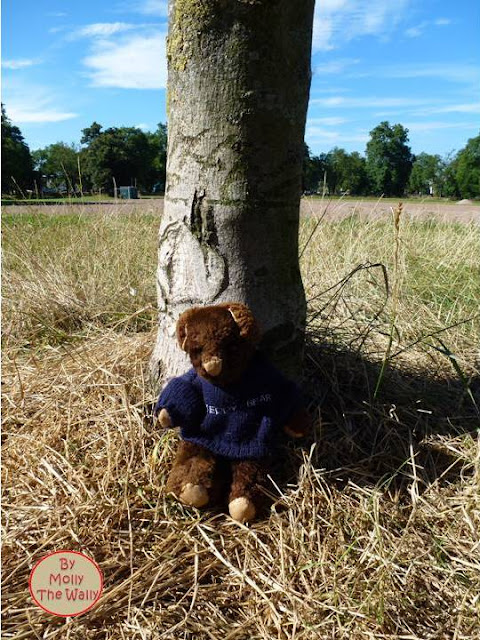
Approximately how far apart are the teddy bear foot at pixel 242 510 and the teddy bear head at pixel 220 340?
32cm

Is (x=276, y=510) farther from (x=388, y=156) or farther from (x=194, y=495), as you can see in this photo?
(x=388, y=156)

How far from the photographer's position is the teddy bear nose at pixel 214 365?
135cm

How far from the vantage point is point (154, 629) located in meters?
1.14

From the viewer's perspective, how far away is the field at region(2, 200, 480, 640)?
1187mm

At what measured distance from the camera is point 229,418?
1.46m

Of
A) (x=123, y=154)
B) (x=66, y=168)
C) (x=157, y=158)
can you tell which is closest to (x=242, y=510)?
(x=66, y=168)

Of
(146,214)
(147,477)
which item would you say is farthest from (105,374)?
(146,214)

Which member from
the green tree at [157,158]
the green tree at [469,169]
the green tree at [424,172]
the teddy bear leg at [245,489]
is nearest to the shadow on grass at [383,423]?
the teddy bear leg at [245,489]

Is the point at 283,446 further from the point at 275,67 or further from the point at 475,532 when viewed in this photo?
the point at 275,67

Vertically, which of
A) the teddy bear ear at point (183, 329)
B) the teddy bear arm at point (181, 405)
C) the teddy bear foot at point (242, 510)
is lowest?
the teddy bear foot at point (242, 510)

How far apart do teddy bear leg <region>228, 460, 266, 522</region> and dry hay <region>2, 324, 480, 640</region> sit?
0.04 m

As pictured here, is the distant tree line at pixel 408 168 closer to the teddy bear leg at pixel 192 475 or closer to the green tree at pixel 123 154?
the green tree at pixel 123 154

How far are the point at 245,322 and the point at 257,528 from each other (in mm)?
559

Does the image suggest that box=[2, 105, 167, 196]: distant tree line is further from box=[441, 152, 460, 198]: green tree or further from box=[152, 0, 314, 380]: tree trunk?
box=[441, 152, 460, 198]: green tree
